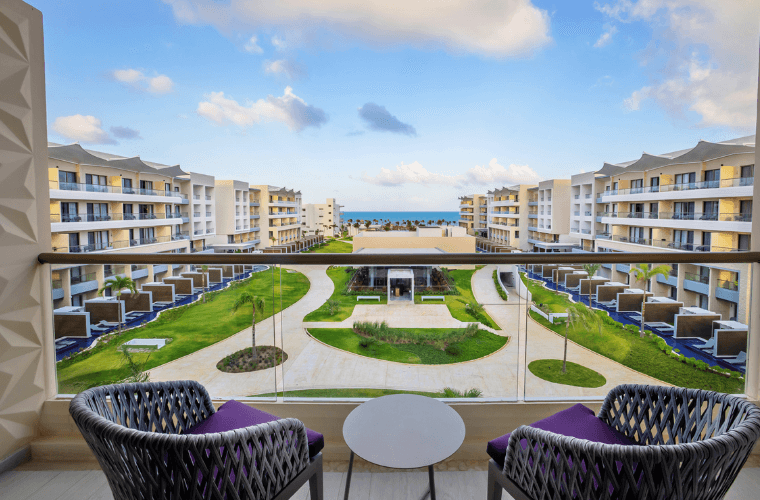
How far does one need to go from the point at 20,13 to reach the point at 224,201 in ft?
153

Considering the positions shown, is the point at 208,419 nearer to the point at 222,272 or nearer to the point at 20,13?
the point at 222,272

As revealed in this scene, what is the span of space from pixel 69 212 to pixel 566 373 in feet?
97.9

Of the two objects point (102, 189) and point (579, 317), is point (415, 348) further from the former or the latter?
point (102, 189)

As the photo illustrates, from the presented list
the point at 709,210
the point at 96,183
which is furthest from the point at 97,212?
the point at 709,210

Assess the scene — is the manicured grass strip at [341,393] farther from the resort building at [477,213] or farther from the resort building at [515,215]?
the resort building at [477,213]

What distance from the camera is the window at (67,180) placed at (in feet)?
77.3

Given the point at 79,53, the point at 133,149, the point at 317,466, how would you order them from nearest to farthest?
the point at 317,466
the point at 79,53
the point at 133,149

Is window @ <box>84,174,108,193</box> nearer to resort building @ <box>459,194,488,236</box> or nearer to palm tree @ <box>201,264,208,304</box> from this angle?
palm tree @ <box>201,264,208,304</box>

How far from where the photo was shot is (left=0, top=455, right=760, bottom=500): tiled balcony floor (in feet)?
5.74

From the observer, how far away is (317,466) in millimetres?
1321

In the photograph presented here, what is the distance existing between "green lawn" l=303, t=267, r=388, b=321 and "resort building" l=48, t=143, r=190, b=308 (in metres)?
20.4

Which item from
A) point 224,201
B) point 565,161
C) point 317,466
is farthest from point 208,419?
point 565,161

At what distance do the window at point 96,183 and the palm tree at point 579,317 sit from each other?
30.9 meters

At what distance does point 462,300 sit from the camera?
1.97 metres
